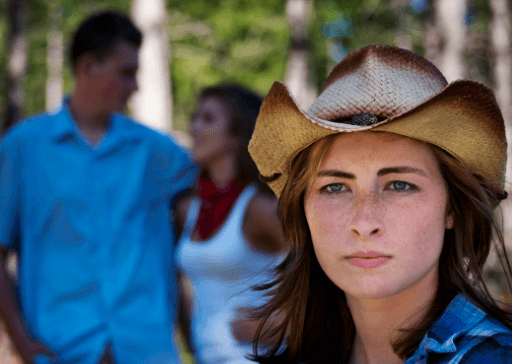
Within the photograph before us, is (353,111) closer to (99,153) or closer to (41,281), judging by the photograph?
(99,153)

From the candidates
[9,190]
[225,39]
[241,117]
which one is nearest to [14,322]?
[9,190]

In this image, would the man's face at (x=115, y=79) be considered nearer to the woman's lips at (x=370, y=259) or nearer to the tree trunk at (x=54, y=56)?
the woman's lips at (x=370, y=259)

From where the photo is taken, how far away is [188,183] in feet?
11.7

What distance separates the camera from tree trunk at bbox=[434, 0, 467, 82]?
5.55m

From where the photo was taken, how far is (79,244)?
123 inches

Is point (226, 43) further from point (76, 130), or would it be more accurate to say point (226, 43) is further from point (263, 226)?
point (263, 226)

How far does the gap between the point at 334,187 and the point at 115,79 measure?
2238 mm

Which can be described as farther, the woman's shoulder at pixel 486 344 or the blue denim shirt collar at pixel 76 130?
the blue denim shirt collar at pixel 76 130

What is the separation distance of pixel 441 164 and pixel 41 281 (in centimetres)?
241

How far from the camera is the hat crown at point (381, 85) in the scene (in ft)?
4.89

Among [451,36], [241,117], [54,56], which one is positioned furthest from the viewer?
[54,56]

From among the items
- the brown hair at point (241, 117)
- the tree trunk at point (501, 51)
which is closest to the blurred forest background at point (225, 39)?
the tree trunk at point (501, 51)

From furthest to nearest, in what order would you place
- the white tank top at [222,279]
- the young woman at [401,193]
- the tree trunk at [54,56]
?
the tree trunk at [54,56] → the white tank top at [222,279] → the young woman at [401,193]

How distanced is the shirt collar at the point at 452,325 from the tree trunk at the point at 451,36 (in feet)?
14.7
